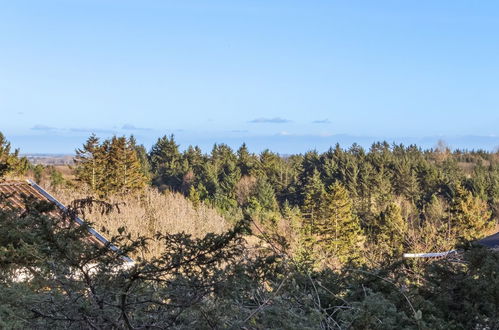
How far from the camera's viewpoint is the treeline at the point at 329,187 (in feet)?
91.5

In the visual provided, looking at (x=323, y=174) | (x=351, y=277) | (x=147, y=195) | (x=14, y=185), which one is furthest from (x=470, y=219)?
(x=351, y=277)

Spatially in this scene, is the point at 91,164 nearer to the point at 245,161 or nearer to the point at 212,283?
the point at 245,161

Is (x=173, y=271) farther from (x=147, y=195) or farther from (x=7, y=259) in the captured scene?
(x=147, y=195)

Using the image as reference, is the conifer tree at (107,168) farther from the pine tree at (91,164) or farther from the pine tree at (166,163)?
the pine tree at (166,163)

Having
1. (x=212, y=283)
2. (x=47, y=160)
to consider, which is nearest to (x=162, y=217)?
(x=212, y=283)

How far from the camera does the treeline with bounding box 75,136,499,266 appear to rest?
27880 millimetres

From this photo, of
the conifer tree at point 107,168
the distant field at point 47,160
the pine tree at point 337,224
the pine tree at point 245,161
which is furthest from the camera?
the pine tree at point 245,161

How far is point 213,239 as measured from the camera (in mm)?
2242

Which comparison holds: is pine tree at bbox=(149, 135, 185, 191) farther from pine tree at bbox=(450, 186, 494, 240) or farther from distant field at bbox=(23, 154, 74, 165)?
pine tree at bbox=(450, 186, 494, 240)

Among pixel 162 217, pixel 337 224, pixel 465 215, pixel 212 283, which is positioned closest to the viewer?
pixel 212 283

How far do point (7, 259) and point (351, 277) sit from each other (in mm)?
2033

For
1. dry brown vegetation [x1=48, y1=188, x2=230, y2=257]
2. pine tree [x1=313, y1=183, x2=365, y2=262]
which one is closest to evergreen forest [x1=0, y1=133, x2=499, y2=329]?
dry brown vegetation [x1=48, y1=188, x2=230, y2=257]

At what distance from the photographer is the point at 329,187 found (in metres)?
31.4

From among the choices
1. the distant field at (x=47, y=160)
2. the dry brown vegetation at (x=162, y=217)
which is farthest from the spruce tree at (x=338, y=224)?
the distant field at (x=47, y=160)
